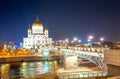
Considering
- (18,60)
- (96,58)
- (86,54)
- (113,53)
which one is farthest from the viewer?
(18,60)

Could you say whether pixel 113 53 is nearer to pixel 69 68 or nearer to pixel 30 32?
pixel 69 68

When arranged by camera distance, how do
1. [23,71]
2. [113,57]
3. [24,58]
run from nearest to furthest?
[113,57]
[23,71]
[24,58]

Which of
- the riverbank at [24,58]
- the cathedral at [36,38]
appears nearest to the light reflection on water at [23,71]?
the riverbank at [24,58]

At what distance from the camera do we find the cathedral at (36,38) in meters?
131

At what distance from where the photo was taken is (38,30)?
132 m

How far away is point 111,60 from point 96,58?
11.2 metres

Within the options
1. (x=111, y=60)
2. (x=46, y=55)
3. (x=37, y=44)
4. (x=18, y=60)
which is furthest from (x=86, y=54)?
(x=37, y=44)

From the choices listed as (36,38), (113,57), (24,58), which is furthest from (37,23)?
(113,57)

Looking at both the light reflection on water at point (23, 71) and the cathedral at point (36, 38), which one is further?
the cathedral at point (36, 38)

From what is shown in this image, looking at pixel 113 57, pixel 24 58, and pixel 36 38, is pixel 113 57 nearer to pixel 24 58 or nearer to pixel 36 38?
pixel 24 58

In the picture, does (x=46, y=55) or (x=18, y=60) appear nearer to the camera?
(x=18, y=60)

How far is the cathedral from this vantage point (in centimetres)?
13075

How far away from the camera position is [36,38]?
130750 millimetres

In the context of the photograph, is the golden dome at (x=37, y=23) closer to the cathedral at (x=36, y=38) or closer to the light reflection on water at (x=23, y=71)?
the cathedral at (x=36, y=38)
